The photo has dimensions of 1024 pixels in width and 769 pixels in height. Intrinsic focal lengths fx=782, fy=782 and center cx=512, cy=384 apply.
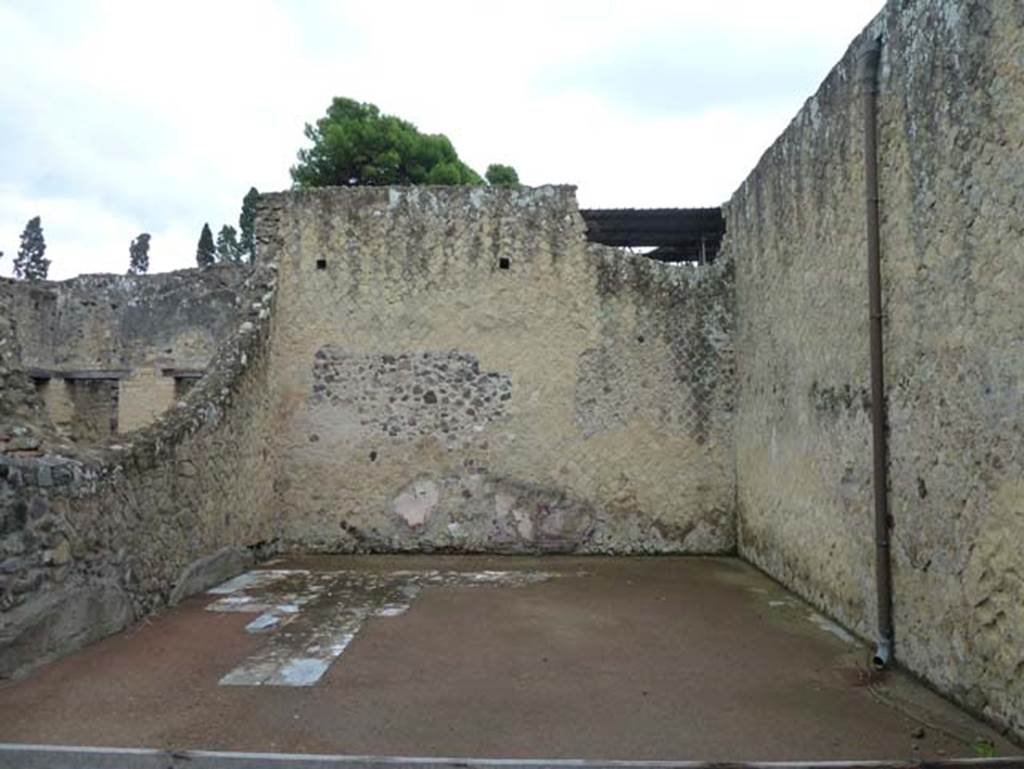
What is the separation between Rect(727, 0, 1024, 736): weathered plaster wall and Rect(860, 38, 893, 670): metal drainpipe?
8 centimetres

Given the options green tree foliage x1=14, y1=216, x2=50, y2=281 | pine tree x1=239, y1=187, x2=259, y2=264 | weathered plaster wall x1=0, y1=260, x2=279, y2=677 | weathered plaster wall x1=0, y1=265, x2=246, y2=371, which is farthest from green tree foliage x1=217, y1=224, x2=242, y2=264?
weathered plaster wall x1=0, y1=260, x2=279, y2=677

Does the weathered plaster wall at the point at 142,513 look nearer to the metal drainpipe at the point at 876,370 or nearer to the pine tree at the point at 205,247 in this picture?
the metal drainpipe at the point at 876,370

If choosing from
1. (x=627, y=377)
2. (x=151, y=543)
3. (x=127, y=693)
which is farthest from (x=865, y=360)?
(x=151, y=543)

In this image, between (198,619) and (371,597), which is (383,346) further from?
(198,619)

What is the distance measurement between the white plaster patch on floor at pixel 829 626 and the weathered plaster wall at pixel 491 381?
2.78 metres

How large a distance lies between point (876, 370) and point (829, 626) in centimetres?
192

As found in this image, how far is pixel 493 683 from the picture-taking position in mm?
4383

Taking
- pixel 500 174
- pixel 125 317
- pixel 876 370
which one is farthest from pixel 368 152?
pixel 876 370

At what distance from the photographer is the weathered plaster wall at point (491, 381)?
865 centimetres

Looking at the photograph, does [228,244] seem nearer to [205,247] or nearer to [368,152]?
[205,247]

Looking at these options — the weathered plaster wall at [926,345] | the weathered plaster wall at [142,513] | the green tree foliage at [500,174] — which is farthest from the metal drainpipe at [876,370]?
the green tree foliage at [500,174]

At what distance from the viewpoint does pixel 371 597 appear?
650 cm

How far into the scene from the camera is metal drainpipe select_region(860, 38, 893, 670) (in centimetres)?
469

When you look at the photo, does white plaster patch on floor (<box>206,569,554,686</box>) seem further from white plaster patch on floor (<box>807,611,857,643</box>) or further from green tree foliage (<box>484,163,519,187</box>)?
green tree foliage (<box>484,163,519,187</box>)
